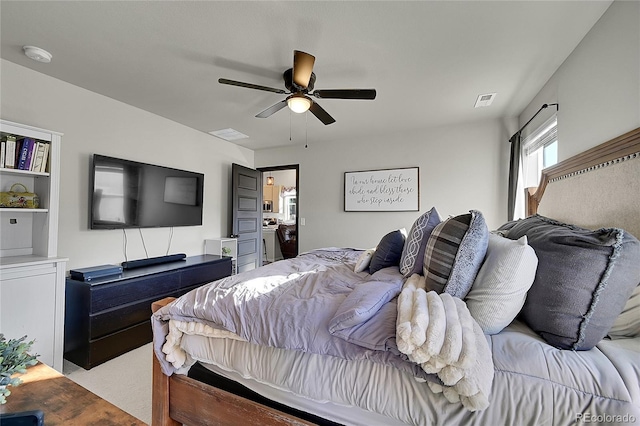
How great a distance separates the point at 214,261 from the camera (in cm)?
338

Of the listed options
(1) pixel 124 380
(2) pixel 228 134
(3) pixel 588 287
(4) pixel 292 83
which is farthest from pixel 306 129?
(3) pixel 588 287

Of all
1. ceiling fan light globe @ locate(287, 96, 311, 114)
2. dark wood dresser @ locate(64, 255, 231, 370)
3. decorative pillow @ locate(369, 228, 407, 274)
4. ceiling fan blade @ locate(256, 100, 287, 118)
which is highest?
ceiling fan blade @ locate(256, 100, 287, 118)

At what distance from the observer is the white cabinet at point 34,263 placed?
184 cm

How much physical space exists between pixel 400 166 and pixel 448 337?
11.0ft

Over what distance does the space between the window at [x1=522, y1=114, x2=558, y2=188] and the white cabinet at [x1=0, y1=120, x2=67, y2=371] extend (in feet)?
14.1

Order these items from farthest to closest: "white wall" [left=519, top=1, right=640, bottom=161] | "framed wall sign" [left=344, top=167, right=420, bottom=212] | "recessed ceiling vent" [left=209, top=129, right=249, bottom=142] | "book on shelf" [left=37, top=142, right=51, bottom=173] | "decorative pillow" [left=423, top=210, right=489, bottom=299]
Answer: "recessed ceiling vent" [left=209, top=129, right=249, bottom=142]
"framed wall sign" [left=344, top=167, right=420, bottom=212]
"book on shelf" [left=37, top=142, right=51, bottom=173]
"white wall" [left=519, top=1, right=640, bottom=161]
"decorative pillow" [left=423, top=210, right=489, bottom=299]

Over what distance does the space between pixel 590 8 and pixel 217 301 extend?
271 cm

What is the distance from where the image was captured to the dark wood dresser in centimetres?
212

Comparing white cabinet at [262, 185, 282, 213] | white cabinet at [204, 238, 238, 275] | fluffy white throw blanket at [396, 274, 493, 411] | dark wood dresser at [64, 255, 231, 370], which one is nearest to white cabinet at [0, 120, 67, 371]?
dark wood dresser at [64, 255, 231, 370]

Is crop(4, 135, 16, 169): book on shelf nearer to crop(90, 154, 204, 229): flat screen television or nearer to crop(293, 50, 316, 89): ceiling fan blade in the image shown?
crop(90, 154, 204, 229): flat screen television

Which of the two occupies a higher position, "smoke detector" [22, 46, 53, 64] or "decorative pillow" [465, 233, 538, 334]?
"smoke detector" [22, 46, 53, 64]

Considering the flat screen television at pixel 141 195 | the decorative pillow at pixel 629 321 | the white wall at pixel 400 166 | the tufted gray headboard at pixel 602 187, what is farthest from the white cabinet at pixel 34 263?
the tufted gray headboard at pixel 602 187

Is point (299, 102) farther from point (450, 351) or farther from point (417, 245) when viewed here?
point (450, 351)

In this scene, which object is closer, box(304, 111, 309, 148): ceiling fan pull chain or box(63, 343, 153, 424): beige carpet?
box(63, 343, 153, 424): beige carpet
